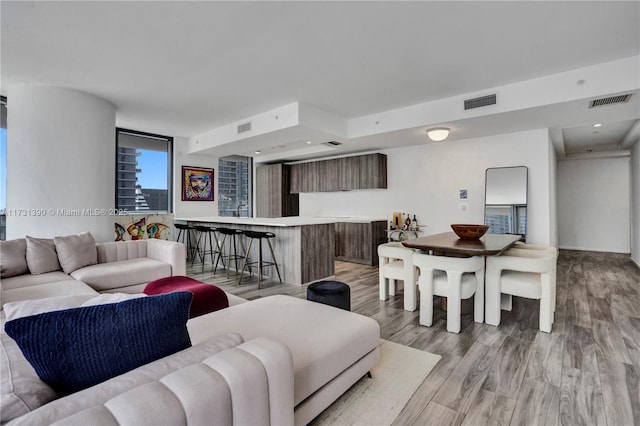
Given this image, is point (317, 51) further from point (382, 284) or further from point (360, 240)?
point (360, 240)

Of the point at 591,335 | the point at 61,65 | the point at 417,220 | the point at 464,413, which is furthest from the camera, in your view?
the point at 417,220

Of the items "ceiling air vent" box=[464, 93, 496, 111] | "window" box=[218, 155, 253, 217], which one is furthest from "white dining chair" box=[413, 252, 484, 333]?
"window" box=[218, 155, 253, 217]

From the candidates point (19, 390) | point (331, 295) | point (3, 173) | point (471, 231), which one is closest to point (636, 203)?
point (471, 231)

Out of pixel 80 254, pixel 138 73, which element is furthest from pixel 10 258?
pixel 138 73

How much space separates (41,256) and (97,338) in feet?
10.3

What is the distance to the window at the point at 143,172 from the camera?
611 centimetres

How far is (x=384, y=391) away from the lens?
1951 mm

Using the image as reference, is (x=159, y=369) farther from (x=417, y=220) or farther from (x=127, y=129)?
(x=127, y=129)

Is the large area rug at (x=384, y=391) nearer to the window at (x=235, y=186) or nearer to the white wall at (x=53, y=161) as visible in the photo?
the white wall at (x=53, y=161)

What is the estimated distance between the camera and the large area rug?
1727mm

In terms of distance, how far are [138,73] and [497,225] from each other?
17.9ft

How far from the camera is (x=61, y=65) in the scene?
3.32m

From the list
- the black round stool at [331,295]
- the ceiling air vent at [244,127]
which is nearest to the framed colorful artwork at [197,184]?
the ceiling air vent at [244,127]

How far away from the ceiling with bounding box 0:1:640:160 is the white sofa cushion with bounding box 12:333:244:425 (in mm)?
2357
